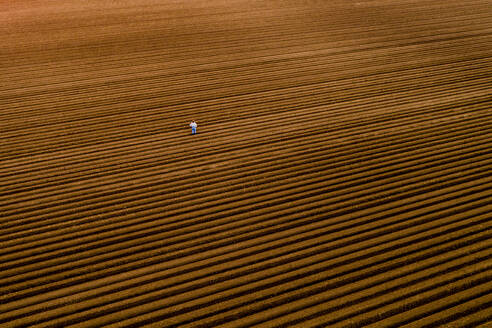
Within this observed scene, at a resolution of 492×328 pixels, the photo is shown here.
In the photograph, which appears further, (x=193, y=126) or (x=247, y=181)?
(x=193, y=126)

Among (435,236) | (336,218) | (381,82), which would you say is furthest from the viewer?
(381,82)

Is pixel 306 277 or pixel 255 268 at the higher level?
pixel 255 268

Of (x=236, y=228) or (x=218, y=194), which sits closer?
(x=236, y=228)

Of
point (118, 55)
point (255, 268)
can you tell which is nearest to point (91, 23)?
point (118, 55)

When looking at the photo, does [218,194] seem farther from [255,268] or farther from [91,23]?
[91,23]

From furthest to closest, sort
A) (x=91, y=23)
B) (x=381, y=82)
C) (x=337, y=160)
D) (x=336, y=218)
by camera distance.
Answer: (x=91, y=23), (x=381, y=82), (x=337, y=160), (x=336, y=218)

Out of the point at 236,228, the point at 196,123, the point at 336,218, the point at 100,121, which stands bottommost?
the point at 336,218

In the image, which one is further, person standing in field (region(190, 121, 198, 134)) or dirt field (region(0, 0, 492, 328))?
person standing in field (region(190, 121, 198, 134))

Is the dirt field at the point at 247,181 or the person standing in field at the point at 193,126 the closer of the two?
the dirt field at the point at 247,181
